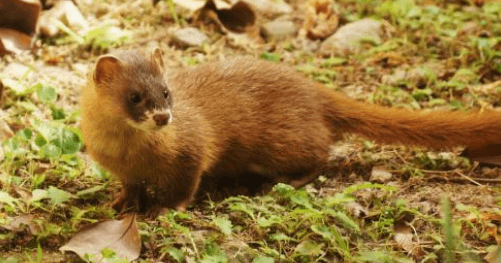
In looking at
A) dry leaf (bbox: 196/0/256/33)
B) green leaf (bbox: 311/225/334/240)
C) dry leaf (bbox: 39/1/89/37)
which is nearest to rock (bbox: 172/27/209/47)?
dry leaf (bbox: 196/0/256/33)

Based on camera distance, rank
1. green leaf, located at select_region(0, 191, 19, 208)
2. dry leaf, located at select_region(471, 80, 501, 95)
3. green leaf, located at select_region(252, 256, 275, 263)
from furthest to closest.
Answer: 1. dry leaf, located at select_region(471, 80, 501, 95)
2. green leaf, located at select_region(0, 191, 19, 208)
3. green leaf, located at select_region(252, 256, 275, 263)

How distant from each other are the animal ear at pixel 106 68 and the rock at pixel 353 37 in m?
2.32

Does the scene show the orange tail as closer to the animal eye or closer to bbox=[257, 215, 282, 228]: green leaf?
bbox=[257, 215, 282, 228]: green leaf

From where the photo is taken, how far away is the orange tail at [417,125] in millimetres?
3775

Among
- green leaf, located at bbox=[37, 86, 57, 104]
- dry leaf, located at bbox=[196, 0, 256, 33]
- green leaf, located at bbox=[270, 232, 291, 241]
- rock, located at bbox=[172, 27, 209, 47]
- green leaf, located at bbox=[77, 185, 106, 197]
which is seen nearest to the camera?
green leaf, located at bbox=[270, 232, 291, 241]

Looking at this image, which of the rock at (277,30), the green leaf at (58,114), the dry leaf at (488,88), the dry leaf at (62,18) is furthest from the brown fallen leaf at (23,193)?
the dry leaf at (488,88)

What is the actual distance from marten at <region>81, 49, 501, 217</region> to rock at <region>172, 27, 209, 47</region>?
1.18 metres

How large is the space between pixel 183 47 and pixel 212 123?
1581mm

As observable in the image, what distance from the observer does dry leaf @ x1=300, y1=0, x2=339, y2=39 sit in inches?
212

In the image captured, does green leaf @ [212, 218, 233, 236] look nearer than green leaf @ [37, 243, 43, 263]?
No

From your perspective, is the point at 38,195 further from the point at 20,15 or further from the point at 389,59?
the point at 389,59

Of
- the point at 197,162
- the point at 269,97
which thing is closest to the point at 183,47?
the point at 269,97

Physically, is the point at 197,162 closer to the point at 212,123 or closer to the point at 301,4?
the point at 212,123

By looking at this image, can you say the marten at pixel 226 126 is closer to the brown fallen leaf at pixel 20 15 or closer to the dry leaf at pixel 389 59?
the dry leaf at pixel 389 59
